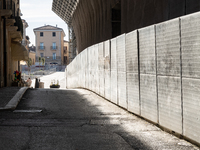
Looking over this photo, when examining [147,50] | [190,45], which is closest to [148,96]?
[147,50]

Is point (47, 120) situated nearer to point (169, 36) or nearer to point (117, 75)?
point (117, 75)

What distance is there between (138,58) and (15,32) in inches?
682

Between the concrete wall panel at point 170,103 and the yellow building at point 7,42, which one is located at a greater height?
the yellow building at point 7,42

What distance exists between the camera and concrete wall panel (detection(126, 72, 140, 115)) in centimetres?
741

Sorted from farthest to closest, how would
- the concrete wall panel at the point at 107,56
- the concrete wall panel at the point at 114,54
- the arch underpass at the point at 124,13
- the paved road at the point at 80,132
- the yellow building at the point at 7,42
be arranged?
the yellow building at the point at 7,42
the concrete wall panel at the point at 107,56
the concrete wall panel at the point at 114,54
the arch underpass at the point at 124,13
the paved road at the point at 80,132

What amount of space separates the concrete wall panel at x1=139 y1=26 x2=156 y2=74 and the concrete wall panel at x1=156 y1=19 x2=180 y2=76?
10.3 inches

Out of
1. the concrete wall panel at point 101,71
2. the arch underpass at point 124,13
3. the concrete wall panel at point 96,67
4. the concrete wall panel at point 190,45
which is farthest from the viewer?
the concrete wall panel at point 96,67

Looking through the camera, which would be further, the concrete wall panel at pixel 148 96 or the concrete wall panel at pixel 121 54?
the concrete wall panel at pixel 121 54

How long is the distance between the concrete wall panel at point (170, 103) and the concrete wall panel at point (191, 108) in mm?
198

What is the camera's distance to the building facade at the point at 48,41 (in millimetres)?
86438

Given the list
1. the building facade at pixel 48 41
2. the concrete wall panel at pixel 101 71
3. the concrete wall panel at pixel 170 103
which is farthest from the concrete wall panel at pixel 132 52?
the building facade at pixel 48 41

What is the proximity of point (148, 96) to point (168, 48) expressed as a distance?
146cm

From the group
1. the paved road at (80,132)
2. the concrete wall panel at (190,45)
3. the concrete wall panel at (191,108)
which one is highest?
the concrete wall panel at (190,45)

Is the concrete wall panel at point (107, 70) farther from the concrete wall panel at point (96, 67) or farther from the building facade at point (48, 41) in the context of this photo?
the building facade at point (48, 41)
